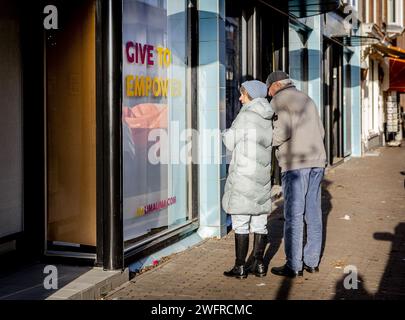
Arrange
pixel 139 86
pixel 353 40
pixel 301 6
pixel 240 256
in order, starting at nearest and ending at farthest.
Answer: pixel 240 256 < pixel 139 86 < pixel 301 6 < pixel 353 40

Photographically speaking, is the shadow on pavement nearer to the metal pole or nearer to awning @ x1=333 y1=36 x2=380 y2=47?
the metal pole

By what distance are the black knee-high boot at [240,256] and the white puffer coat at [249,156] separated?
298 millimetres

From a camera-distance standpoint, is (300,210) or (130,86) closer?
(300,210)

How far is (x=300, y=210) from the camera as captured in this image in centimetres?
679

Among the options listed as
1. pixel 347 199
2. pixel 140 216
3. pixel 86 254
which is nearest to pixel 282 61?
pixel 347 199

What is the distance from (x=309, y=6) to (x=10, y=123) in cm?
707

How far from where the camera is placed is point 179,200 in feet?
28.0

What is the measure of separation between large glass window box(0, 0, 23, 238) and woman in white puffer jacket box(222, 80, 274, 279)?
2.28m

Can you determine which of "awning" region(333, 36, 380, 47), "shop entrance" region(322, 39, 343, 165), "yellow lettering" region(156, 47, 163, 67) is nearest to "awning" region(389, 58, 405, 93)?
"awning" region(333, 36, 380, 47)

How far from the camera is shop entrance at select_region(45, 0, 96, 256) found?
7.06 m

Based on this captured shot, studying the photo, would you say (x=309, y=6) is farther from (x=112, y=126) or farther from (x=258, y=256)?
(x=112, y=126)

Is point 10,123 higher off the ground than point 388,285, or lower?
higher

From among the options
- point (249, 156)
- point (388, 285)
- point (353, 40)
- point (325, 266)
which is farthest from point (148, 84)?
point (353, 40)

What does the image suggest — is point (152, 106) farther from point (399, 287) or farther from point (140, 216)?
point (399, 287)
